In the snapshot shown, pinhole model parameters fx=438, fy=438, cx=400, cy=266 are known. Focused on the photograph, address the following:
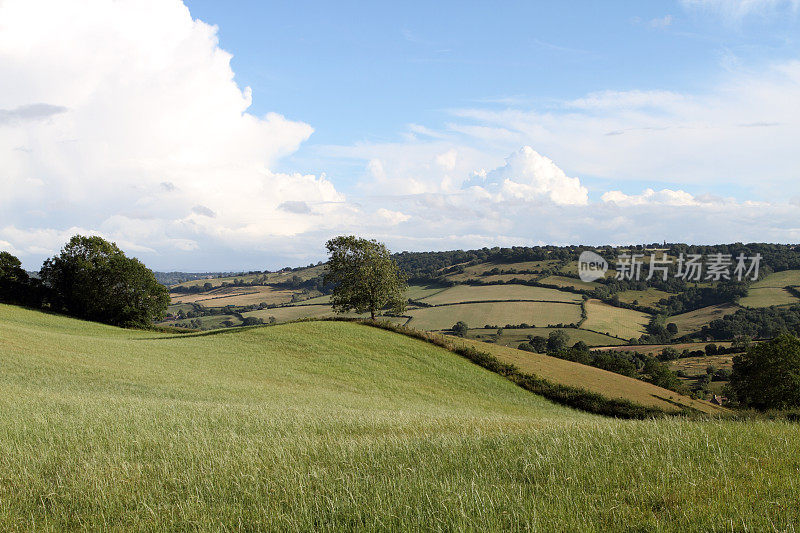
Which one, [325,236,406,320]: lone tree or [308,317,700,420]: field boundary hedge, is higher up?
[325,236,406,320]: lone tree

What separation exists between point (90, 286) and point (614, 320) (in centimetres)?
13153

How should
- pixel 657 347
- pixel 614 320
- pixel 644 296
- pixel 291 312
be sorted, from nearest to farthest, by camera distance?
pixel 657 347 → pixel 614 320 → pixel 291 312 → pixel 644 296

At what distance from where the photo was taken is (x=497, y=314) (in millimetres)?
131125

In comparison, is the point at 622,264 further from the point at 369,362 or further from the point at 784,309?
the point at 369,362

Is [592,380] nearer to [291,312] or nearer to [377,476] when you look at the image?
[377,476]

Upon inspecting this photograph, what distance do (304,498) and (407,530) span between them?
1.49 meters

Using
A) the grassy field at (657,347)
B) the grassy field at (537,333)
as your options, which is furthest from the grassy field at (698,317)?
the grassy field at (537,333)

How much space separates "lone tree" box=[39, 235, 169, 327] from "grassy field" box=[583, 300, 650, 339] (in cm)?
10745

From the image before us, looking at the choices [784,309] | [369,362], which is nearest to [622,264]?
[784,309]

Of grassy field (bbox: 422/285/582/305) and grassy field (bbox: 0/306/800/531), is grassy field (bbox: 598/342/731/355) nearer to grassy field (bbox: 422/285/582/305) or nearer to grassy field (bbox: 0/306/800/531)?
grassy field (bbox: 422/285/582/305)

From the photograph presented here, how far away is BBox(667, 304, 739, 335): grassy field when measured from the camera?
13288 cm

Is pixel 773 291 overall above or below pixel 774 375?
below

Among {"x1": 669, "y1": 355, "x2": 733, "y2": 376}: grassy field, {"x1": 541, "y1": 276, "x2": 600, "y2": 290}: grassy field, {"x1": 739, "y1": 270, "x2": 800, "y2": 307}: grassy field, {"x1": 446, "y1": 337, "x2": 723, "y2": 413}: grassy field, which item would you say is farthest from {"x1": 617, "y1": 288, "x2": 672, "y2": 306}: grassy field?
{"x1": 446, "y1": 337, "x2": 723, "y2": 413}: grassy field

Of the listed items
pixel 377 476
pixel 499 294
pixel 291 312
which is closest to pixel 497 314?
pixel 499 294
